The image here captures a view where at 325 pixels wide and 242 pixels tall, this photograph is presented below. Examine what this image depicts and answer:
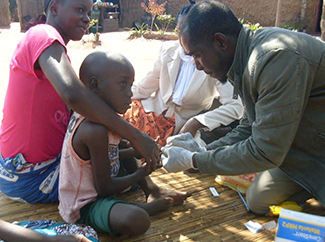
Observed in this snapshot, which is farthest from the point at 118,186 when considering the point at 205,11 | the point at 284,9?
the point at 284,9

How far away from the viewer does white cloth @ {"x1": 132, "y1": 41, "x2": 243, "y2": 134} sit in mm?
2959

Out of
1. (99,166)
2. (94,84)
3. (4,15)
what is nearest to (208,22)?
(94,84)

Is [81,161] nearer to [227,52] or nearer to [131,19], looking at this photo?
[227,52]

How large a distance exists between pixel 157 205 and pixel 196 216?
28cm

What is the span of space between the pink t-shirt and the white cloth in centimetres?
118

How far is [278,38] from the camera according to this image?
1.62 m

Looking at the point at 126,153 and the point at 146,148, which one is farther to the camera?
the point at 126,153

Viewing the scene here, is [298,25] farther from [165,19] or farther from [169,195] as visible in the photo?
[169,195]

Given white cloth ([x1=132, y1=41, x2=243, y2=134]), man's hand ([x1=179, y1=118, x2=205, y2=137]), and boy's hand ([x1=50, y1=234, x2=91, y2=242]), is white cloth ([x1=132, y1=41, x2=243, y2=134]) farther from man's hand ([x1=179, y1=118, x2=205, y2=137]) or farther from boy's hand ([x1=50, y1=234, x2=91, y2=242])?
boy's hand ([x1=50, y1=234, x2=91, y2=242])

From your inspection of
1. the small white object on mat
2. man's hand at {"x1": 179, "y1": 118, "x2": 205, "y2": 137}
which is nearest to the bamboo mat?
the small white object on mat

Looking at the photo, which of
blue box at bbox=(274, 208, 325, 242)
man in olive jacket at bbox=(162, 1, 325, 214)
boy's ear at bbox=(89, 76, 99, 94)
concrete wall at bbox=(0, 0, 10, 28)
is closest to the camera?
blue box at bbox=(274, 208, 325, 242)

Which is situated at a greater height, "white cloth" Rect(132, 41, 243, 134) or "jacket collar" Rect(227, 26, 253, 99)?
"jacket collar" Rect(227, 26, 253, 99)

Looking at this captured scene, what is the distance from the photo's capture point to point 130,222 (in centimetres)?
179

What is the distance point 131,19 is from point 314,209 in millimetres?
12782
